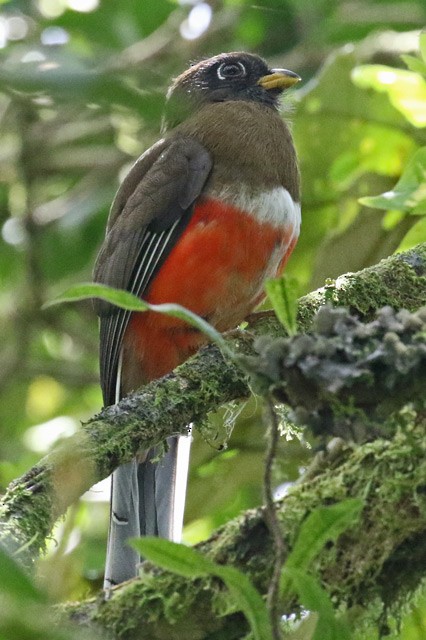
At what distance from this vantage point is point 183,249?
4336 mm

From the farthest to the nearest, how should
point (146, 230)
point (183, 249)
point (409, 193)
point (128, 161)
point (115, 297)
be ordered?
point (128, 161)
point (146, 230)
point (183, 249)
point (409, 193)
point (115, 297)

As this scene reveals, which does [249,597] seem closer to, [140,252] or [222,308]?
[222,308]

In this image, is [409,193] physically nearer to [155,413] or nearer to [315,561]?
[155,413]

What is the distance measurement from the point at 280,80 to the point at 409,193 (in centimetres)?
216

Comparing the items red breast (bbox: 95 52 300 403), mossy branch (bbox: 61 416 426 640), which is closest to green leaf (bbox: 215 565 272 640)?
mossy branch (bbox: 61 416 426 640)

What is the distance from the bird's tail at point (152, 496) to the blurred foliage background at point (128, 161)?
9 centimetres

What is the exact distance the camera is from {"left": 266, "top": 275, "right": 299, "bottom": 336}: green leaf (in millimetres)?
1973

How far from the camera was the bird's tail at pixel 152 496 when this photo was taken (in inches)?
161

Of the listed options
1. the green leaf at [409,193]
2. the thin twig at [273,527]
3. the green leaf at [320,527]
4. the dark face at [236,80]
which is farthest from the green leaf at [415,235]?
the green leaf at [320,527]

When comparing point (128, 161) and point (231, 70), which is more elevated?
point (128, 161)

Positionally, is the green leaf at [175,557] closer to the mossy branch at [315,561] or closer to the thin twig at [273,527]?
the thin twig at [273,527]

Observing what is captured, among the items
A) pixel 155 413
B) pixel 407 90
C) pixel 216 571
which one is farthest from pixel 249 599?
pixel 407 90

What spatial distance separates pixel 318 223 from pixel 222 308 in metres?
0.95

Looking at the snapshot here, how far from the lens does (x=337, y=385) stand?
187 cm
